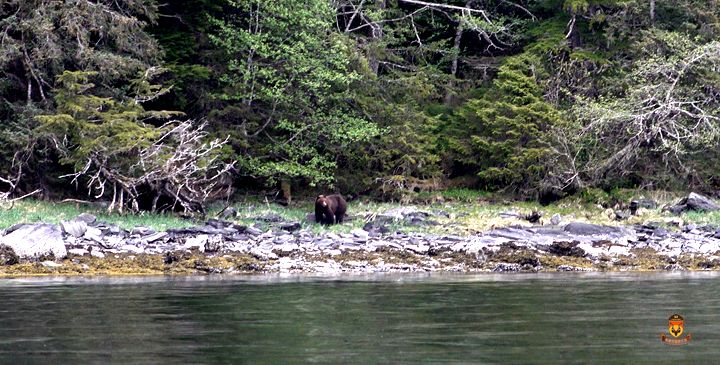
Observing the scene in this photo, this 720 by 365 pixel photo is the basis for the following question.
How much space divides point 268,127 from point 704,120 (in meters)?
10.5

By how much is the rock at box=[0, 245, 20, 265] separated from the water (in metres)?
1.62

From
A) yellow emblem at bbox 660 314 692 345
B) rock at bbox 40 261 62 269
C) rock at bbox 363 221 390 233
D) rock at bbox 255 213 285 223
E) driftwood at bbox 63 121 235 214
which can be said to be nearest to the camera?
yellow emblem at bbox 660 314 692 345

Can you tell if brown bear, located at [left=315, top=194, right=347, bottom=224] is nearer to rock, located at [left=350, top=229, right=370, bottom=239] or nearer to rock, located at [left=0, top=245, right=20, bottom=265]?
rock, located at [left=350, top=229, right=370, bottom=239]

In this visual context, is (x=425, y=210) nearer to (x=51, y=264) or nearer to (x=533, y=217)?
(x=533, y=217)

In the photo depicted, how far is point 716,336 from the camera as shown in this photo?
10469 millimetres

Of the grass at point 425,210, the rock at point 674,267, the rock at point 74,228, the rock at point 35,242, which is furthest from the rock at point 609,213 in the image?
the rock at point 35,242

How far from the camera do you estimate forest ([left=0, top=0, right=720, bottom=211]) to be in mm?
24500

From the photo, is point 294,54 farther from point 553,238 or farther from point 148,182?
point 553,238

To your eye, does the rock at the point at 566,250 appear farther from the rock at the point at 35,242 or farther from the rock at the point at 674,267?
the rock at the point at 35,242

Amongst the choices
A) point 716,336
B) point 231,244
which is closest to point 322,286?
point 231,244

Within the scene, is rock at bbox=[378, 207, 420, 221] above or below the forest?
below

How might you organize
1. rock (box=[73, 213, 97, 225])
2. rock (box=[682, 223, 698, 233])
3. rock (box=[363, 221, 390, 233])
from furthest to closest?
rock (box=[682, 223, 698, 233]) < rock (box=[363, 221, 390, 233]) < rock (box=[73, 213, 97, 225])

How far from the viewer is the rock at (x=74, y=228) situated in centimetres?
1962

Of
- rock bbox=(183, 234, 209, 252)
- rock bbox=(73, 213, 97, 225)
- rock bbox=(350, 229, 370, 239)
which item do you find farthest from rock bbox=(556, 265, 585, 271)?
rock bbox=(73, 213, 97, 225)
